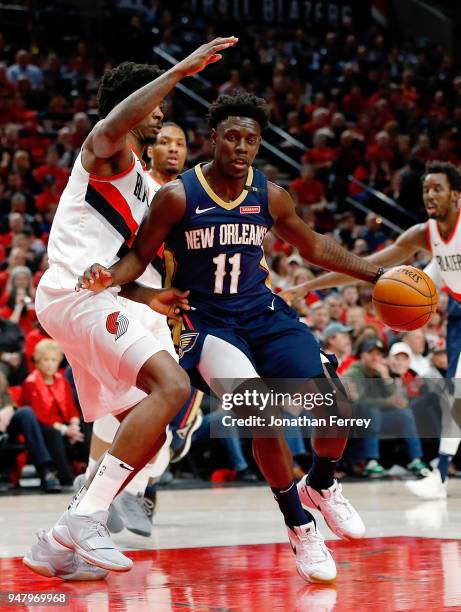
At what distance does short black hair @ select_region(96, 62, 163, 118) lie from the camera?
4590 millimetres

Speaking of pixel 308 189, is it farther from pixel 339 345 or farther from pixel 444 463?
pixel 444 463

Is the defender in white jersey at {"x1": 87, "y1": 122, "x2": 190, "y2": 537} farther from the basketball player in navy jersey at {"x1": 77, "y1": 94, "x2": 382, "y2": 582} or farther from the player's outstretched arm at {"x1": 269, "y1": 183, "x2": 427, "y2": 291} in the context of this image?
the player's outstretched arm at {"x1": 269, "y1": 183, "x2": 427, "y2": 291}

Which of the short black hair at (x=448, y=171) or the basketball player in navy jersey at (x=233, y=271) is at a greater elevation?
the short black hair at (x=448, y=171)

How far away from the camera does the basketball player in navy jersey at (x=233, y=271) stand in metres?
4.36

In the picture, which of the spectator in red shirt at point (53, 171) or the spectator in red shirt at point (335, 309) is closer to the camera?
the spectator in red shirt at point (335, 309)

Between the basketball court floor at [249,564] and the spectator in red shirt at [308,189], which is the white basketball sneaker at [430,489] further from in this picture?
the spectator in red shirt at [308,189]

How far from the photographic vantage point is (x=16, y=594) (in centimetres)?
379

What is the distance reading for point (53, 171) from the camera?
43.1 ft

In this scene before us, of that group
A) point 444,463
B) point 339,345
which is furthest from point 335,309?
point 444,463

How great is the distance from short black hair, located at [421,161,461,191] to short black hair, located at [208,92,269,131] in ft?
9.79

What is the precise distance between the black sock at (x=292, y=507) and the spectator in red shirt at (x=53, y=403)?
4.38m

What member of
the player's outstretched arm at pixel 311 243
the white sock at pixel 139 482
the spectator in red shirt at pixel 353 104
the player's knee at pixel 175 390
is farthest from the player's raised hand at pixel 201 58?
the spectator in red shirt at pixel 353 104

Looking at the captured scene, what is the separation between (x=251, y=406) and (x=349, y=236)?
9687 mm

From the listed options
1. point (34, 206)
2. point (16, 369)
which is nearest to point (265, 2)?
point (34, 206)
